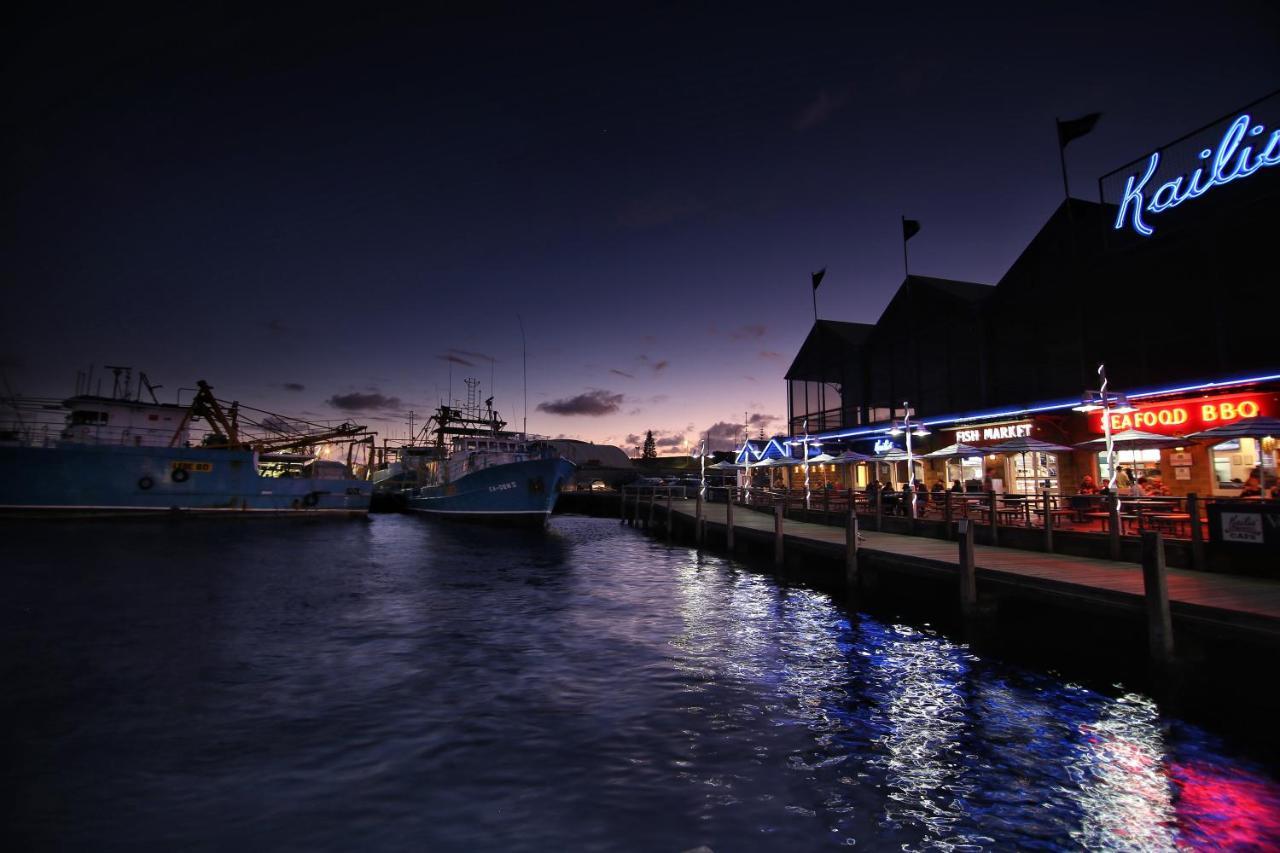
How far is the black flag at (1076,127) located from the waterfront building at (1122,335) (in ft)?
8.00

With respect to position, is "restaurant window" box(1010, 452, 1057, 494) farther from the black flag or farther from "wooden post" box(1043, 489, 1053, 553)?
the black flag

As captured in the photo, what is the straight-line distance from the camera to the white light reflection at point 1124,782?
5.30 meters

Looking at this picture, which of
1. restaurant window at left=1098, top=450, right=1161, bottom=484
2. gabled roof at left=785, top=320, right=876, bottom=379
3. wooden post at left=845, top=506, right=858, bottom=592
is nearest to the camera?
wooden post at left=845, top=506, right=858, bottom=592

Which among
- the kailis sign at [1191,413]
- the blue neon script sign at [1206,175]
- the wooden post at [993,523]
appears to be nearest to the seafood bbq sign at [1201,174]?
the blue neon script sign at [1206,175]

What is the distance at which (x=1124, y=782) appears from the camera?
6223 mm

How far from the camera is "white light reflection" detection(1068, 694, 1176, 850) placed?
5.30m

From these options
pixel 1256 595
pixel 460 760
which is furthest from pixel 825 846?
pixel 1256 595

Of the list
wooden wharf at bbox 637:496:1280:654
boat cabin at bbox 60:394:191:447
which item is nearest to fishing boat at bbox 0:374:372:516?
boat cabin at bbox 60:394:191:447

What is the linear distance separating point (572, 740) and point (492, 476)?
3482 centimetres

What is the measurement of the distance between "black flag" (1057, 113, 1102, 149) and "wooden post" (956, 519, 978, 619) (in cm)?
1712

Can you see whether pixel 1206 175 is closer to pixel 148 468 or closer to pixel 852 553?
pixel 852 553

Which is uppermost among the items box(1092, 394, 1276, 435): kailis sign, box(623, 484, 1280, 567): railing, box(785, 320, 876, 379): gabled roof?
box(785, 320, 876, 379): gabled roof

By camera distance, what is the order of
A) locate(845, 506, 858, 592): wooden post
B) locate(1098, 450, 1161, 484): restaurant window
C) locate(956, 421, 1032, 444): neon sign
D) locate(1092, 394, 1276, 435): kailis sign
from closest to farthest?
locate(845, 506, 858, 592): wooden post
locate(1092, 394, 1276, 435): kailis sign
locate(1098, 450, 1161, 484): restaurant window
locate(956, 421, 1032, 444): neon sign

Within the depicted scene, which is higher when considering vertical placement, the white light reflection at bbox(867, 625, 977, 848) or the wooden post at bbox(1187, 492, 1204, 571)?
the wooden post at bbox(1187, 492, 1204, 571)
